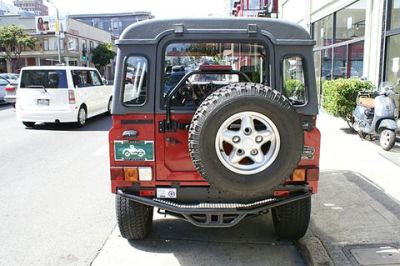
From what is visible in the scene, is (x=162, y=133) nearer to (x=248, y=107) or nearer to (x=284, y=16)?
(x=248, y=107)

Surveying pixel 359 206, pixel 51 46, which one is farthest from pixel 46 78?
pixel 51 46

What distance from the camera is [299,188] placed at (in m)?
3.85

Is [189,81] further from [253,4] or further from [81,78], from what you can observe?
[253,4]

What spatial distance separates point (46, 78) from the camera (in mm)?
11844

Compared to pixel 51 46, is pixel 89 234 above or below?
below

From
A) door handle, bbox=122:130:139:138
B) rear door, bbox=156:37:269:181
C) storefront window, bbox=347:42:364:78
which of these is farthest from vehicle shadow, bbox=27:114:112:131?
door handle, bbox=122:130:139:138

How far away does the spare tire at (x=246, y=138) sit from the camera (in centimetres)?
332

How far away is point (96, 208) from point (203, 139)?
2.59 meters

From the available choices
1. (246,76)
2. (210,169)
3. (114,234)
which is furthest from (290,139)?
(114,234)

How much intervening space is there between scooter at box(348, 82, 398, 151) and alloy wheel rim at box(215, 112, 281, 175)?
5.42 meters

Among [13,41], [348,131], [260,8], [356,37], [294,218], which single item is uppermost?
[260,8]

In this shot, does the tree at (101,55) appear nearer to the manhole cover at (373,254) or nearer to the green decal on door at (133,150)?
the green decal on door at (133,150)

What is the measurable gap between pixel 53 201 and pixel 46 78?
22.8 ft

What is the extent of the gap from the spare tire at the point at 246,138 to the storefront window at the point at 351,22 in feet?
29.6
